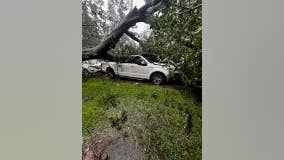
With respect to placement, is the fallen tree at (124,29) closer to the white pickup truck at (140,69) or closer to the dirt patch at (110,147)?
the white pickup truck at (140,69)

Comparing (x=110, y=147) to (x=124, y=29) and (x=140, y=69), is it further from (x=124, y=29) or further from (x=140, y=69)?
(x=124, y=29)

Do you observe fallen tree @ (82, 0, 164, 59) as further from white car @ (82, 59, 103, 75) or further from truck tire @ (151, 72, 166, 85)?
truck tire @ (151, 72, 166, 85)

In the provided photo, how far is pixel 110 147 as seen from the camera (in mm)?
2188

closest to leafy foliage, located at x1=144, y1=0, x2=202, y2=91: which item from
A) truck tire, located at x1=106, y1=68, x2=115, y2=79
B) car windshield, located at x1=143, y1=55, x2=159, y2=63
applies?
car windshield, located at x1=143, y1=55, x2=159, y2=63

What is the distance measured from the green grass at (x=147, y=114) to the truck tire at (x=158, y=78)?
0.03 m

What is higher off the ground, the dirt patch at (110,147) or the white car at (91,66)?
the white car at (91,66)

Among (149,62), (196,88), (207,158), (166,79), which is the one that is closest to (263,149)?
(207,158)

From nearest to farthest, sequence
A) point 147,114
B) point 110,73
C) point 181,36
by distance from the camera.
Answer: point 181,36 → point 147,114 → point 110,73

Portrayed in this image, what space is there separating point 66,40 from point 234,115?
1.28 meters

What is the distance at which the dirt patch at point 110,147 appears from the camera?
83.7 inches

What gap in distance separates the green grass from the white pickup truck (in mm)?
55

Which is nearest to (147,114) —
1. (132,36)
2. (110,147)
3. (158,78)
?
(158,78)

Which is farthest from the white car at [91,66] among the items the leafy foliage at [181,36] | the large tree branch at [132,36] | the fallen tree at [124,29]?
the leafy foliage at [181,36]

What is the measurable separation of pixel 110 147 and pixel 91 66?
58 cm
